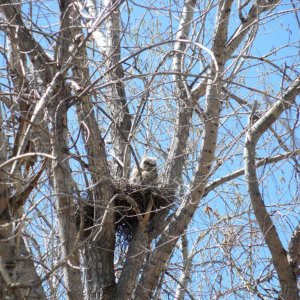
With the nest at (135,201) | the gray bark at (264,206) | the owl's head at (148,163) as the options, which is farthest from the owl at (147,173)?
the gray bark at (264,206)

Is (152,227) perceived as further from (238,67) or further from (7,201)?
(7,201)

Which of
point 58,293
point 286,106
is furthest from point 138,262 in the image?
point 286,106

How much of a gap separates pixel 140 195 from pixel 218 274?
120cm

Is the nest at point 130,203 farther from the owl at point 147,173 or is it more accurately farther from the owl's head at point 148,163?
the owl's head at point 148,163

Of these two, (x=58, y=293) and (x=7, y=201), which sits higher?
(x=58, y=293)

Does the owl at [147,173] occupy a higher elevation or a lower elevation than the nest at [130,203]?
higher

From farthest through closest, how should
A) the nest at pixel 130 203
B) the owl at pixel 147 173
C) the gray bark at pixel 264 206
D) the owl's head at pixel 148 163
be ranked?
the owl's head at pixel 148 163 → the owl at pixel 147 173 → the nest at pixel 130 203 → the gray bark at pixel 264 206

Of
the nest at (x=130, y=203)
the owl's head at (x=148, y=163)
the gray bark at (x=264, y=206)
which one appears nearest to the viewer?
the gray bark at (x=264, y=206)

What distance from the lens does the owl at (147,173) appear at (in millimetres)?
7137

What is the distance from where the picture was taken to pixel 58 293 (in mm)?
6297

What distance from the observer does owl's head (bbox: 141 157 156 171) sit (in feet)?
26.2

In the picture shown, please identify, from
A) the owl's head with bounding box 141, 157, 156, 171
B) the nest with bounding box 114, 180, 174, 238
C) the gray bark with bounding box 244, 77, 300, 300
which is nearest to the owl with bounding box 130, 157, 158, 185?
the owl's head with bounding box 141, 157, 156, 171

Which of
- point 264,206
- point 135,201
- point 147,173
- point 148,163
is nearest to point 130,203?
point 135,201

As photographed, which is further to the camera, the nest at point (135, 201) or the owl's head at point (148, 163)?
the owl's head at point (148, 163)
